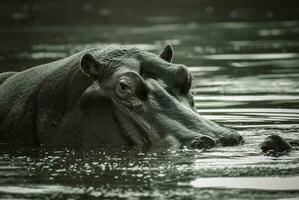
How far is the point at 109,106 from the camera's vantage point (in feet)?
26.1

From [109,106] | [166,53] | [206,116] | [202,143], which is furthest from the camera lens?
[206,116]

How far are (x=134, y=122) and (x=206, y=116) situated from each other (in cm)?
296

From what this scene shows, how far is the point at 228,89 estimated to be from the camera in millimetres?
13484

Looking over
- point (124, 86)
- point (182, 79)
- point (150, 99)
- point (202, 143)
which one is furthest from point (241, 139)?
point (124, 86)

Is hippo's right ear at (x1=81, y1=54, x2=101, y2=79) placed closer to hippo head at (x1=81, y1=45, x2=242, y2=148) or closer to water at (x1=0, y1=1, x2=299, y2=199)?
hippo head at (x1=81, y1=45, x2=242, y2=148)

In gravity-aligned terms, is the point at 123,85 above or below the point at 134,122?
above

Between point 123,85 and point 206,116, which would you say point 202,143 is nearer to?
point 123,85

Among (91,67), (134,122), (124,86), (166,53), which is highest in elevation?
(166,53)

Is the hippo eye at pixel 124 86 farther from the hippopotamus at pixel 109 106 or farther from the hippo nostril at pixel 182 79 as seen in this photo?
the hippo nostril at pixel 182 79

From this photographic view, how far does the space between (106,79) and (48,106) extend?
649 mm

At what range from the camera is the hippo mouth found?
25.1 ft

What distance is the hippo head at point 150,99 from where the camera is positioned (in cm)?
748

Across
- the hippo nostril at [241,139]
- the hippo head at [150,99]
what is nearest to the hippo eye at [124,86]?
the hippo head at [150,99]

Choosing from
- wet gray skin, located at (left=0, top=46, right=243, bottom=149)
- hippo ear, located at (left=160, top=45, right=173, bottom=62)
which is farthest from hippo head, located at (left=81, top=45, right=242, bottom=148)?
hippo ear, located at (left=160, top=45, right=173, bottom=62)
